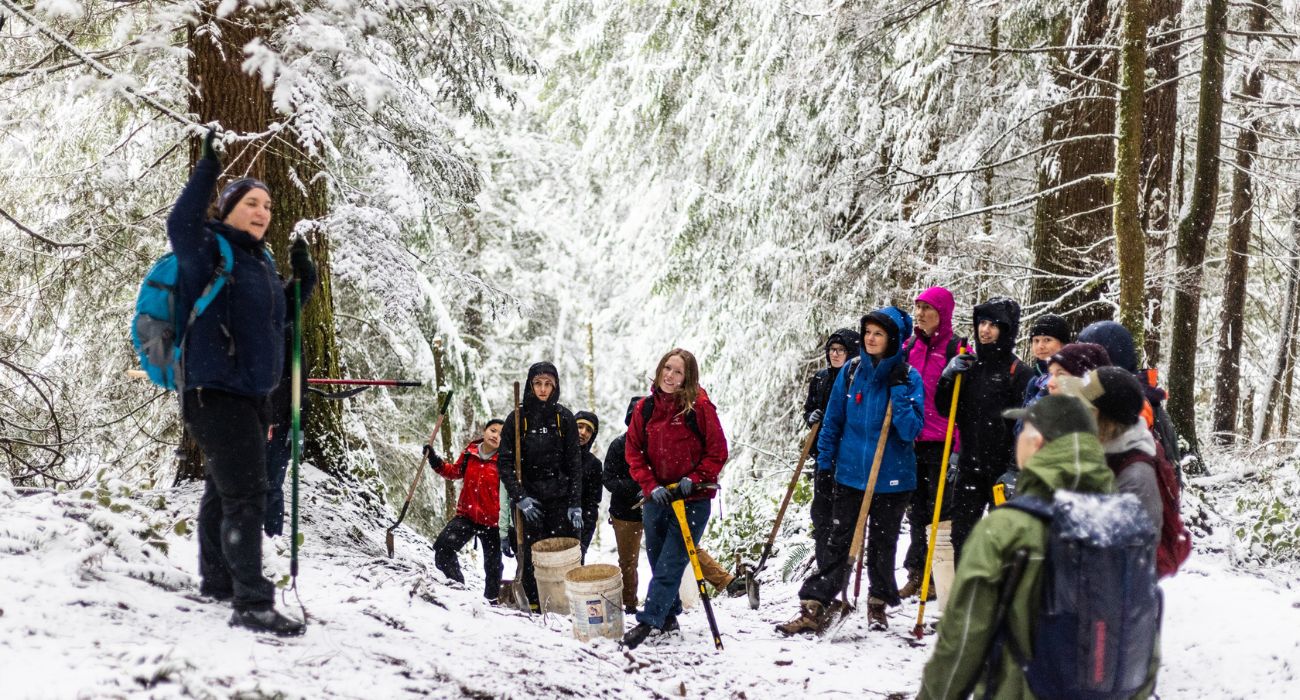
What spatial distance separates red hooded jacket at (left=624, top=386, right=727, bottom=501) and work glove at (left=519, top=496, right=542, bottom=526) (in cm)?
143

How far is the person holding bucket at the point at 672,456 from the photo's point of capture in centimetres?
583

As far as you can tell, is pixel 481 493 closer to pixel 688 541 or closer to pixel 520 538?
pixel 520 538

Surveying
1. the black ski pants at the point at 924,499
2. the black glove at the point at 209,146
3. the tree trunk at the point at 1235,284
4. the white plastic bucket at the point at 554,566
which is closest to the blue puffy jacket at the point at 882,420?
the black ski pants at the point at 924,499

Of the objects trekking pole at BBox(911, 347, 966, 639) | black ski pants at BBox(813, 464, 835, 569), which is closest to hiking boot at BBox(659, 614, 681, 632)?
black ski pants at BBox(813, 464, 835, 569)

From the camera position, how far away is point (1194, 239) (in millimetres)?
9219

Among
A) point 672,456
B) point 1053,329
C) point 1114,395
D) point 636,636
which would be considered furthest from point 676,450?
point 1114,395

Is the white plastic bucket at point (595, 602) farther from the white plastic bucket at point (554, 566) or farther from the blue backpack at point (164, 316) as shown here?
the blue backpack at point (164, 316)

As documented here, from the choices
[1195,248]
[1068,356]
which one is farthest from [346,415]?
[1195,248]

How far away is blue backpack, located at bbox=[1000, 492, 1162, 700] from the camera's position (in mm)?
2379

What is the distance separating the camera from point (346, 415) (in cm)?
794

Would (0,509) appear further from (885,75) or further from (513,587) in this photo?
(885,75)

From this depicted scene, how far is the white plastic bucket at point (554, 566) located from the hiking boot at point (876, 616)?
225 centimetres

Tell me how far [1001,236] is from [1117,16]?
2965mm

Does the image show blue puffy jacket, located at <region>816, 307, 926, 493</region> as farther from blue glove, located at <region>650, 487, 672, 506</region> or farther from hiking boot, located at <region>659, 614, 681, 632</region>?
hiking boot, located at <region>659, 614, 681, 632</region>
